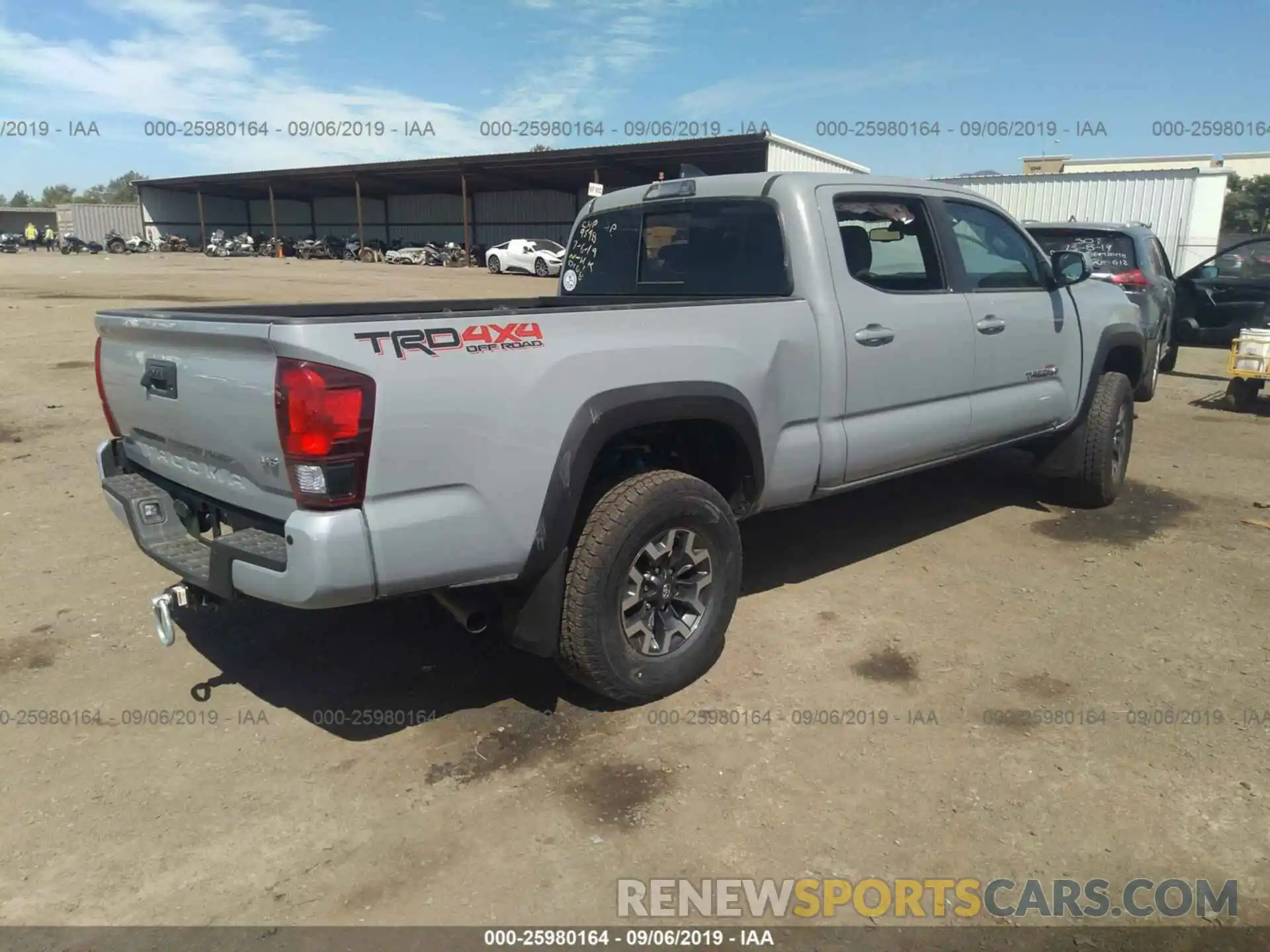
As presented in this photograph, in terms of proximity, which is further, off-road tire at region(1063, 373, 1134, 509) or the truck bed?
off-road tire at region(1063, 373, 1134, 509)

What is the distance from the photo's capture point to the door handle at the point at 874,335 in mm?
4047

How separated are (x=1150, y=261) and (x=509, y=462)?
374 inches

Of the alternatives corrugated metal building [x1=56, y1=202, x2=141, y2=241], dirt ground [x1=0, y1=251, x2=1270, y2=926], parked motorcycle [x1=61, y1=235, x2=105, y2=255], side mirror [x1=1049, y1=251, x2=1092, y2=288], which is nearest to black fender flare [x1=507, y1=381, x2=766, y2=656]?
dirt ground [x1=0, y1=251, x2=1270, y2=926]

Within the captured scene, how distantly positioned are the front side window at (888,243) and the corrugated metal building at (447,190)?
21.8m

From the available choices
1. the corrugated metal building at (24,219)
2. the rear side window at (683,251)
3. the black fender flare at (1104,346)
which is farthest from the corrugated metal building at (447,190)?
the corrugated metal building at (24,219)

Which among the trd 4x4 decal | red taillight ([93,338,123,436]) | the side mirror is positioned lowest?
red taillight ([93,338,123,436])

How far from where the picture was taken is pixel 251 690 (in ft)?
12.1

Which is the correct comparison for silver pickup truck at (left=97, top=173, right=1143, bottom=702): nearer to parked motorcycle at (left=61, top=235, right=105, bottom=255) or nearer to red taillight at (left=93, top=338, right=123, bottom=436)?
red taillight at (left=93, top=338, right=123, bottom=436)

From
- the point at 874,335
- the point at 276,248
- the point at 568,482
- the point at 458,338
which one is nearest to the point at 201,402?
the point at 458,338

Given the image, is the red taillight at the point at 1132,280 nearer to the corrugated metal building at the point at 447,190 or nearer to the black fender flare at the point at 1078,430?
the black fender flare at the point at 1078,430

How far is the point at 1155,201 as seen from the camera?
21.0 metres

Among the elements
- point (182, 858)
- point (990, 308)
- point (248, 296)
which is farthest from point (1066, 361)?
point (248, 296)

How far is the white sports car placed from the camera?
122 feet

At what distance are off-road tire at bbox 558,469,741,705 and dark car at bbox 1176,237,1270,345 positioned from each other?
39.8ft
